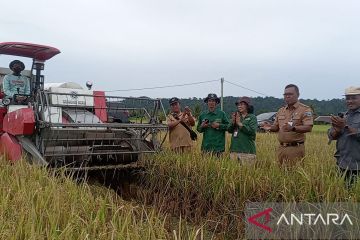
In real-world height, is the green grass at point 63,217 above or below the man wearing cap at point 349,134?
below

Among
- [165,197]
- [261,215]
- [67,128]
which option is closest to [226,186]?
[261,215]

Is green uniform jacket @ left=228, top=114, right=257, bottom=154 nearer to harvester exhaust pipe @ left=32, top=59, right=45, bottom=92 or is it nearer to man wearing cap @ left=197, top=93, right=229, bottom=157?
man wearing cap @ left=197, top=93, right=229, bottom=157

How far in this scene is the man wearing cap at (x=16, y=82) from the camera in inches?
230

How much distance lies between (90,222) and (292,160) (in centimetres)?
302

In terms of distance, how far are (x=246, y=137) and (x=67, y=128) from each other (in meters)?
2.53

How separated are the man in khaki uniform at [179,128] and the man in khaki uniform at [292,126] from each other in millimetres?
1710

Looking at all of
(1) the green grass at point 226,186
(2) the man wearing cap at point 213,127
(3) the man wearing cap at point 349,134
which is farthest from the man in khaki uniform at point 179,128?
(3) the man wearing cap at point 349,134

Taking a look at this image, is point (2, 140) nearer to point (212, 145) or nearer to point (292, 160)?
point (212, 145)

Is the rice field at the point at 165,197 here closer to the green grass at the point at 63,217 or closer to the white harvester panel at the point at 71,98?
the green grass at the point at 63,217

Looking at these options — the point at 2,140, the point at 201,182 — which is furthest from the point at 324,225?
the point at 2,140

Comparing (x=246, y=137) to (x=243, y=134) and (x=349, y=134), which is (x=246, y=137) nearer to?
(x=243, y=134)

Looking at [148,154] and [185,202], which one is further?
[148,154]

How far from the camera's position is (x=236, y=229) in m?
3.71

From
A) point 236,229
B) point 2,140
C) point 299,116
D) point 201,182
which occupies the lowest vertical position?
point 236,229
